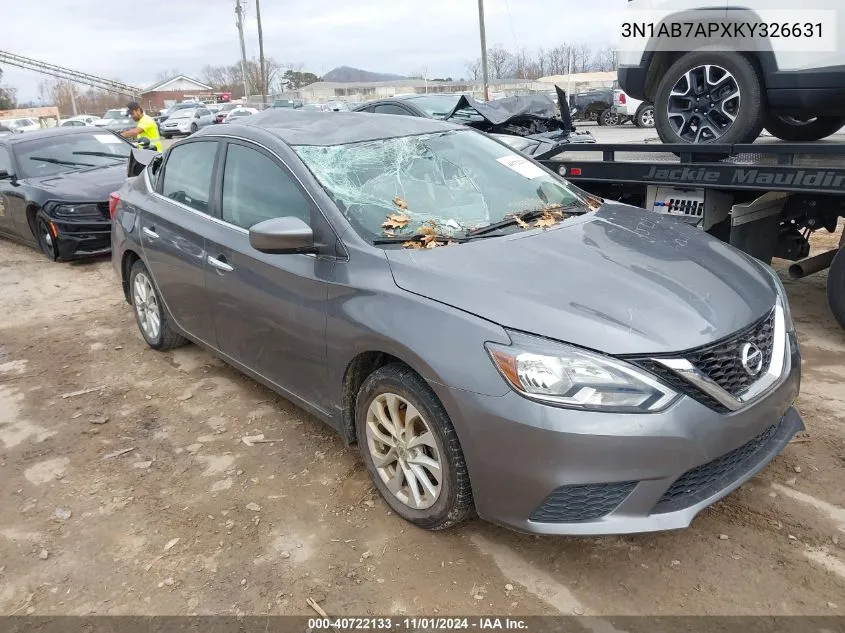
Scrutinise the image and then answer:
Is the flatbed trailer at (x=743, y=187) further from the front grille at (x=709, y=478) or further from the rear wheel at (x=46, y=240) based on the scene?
the rear wheel at (x=46, y=240)

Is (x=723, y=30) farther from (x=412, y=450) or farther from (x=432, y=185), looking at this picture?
(x=412, y=450)

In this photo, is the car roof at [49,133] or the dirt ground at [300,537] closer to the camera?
the dirt ground at [300,537]

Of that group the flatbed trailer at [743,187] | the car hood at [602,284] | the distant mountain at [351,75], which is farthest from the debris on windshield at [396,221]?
the distant mountain at [351,75]

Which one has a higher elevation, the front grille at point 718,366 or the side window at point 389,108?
the side window at point 389,108

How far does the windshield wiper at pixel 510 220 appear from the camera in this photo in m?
3.11

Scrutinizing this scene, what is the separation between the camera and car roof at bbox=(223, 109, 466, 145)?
3594 mm

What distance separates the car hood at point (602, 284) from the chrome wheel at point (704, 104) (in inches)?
86.5

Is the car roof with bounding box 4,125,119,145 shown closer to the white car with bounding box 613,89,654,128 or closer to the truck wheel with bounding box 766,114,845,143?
the truck wheel with bounding box 766,114,845,143

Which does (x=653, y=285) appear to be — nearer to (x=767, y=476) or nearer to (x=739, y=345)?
(x=739, y=345)

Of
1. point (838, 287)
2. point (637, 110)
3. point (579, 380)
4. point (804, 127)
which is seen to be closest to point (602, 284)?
point (579, 380)

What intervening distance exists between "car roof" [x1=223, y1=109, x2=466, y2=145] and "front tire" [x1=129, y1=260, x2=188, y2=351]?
4.42ft

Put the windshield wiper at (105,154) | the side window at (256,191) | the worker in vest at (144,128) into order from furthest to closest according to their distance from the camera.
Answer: the worker in vest at (144,128), the windshield wiper at (105,154), the side window at (256,191)

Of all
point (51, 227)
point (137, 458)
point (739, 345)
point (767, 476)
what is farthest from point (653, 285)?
point (51, 227)

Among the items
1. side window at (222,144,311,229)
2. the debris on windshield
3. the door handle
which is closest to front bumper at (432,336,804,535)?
the debris on windshield
